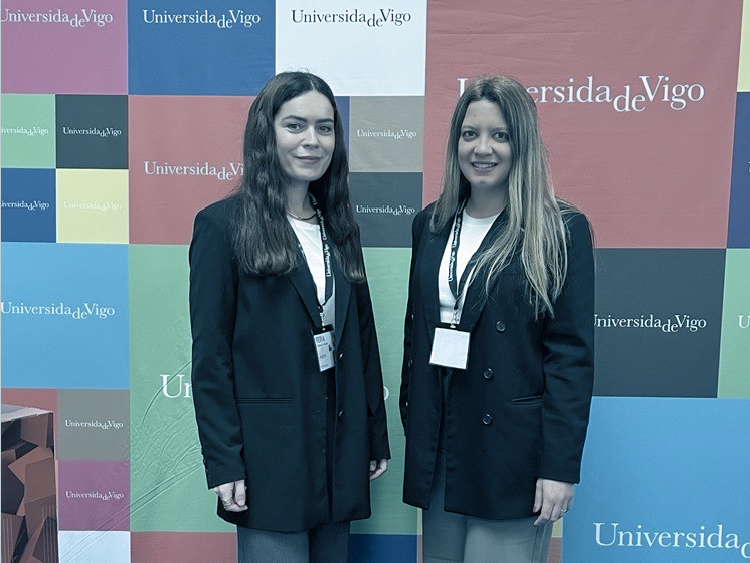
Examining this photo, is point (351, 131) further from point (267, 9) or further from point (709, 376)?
point (709, 376)

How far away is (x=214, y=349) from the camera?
1.55 m

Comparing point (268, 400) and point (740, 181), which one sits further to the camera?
point (740, 181)

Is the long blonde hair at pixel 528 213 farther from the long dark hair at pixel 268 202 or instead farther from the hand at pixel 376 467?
the hand at pixel 376 467

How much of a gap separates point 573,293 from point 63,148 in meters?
1.80

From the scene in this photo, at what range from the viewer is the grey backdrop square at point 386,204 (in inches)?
90.4

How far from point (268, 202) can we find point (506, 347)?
2.19ft

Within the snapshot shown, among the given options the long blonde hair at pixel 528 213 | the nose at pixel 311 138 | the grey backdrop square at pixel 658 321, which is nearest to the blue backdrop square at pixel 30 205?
the nose at pixel 311 138

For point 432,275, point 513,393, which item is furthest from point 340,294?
point 513,393

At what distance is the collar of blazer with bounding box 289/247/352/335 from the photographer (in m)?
1.59

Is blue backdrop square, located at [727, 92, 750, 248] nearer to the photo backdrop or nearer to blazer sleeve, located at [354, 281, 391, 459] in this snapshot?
the photo backdrop

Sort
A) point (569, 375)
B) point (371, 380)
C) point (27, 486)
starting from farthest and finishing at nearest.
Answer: point (371, 380)
point (569, 375)
point (27, 486)

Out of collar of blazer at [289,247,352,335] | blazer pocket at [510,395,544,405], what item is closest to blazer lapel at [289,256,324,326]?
collar of blazer at [289,247,352,335]

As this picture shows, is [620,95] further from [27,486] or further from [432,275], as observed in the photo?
[27,486]

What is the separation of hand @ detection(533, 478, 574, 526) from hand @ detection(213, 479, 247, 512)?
2.30 feet
